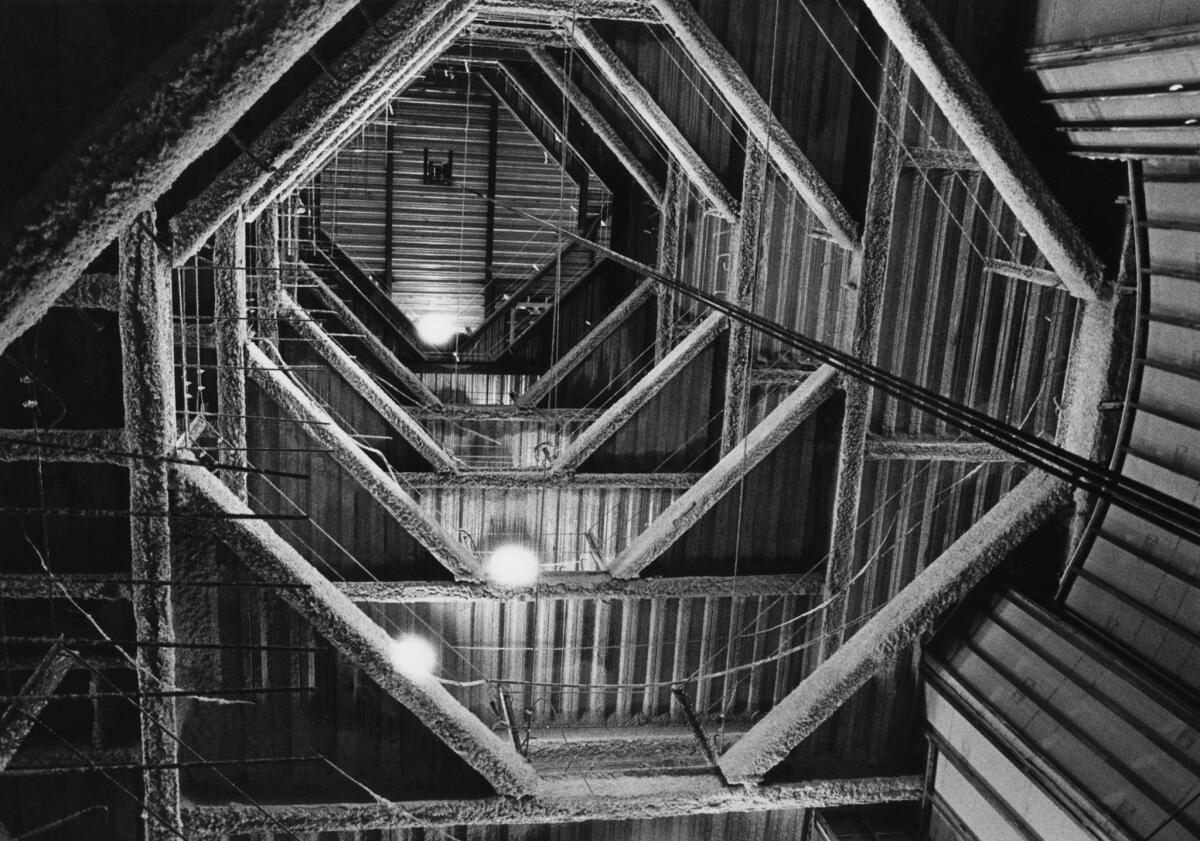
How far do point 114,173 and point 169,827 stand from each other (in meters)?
3.15

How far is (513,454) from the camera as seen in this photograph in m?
13.4

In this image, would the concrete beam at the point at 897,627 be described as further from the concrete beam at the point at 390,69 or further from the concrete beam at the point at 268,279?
the concrete beam at the point at 268,279

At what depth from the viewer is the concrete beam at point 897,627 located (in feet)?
16.8

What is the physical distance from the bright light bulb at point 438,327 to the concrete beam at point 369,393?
9.18 metres

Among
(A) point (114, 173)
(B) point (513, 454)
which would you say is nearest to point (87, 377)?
(A) point (114, 173)

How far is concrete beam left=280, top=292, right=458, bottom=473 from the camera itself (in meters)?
9.90

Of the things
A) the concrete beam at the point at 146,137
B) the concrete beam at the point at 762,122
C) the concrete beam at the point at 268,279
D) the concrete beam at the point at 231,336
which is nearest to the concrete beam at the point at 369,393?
the concrete beam at the point at 268,279

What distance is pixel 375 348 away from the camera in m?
13.6

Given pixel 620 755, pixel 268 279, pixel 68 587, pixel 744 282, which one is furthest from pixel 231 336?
pixel 744 282

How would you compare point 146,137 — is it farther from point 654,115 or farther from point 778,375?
point 778,375

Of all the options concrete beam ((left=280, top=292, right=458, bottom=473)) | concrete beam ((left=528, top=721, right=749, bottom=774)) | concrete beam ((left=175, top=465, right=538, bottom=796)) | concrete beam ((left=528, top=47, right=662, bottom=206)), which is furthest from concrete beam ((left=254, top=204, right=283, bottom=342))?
concrete beam ((left=528, top=721, right=749, bottom=774))

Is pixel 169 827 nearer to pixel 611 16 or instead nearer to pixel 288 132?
pixel 288 132

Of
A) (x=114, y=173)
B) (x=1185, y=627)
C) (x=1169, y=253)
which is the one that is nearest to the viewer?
(x=114, y=173)

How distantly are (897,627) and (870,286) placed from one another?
2.98 meters
